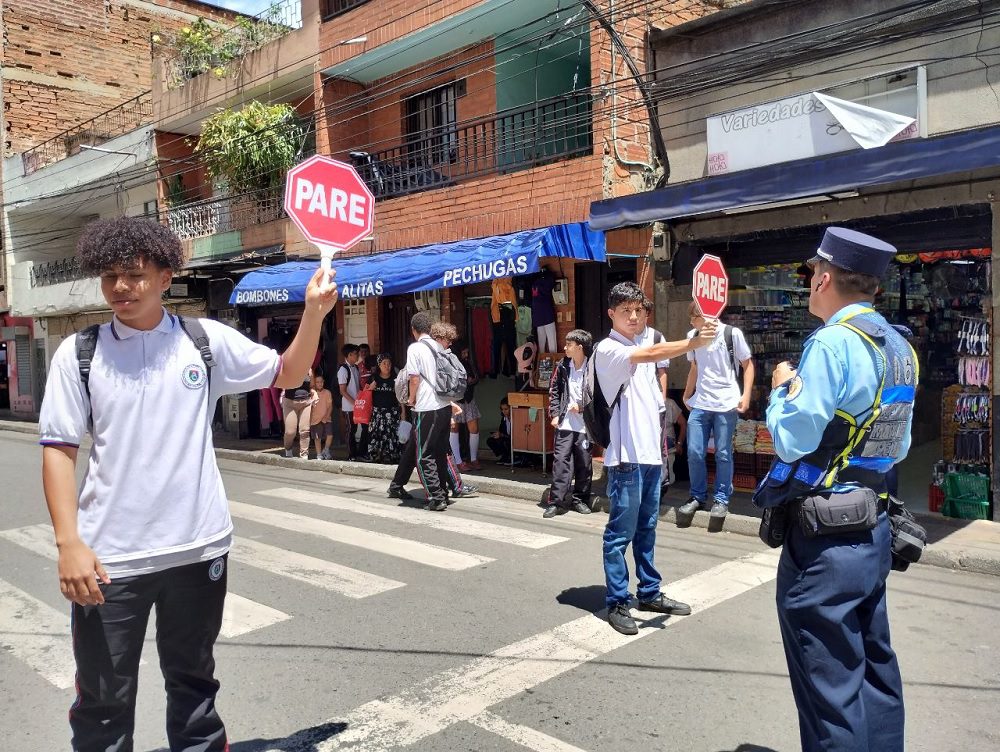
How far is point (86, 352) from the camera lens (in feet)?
8.52

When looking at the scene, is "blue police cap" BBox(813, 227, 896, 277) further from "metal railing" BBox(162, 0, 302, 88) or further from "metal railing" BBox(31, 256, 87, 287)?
"metal railing" BBox(31, 256, 87, 287)

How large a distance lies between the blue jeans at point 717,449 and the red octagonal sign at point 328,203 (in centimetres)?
472

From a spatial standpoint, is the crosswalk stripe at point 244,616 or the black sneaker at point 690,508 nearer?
the crosswalk stripe at point 244,616

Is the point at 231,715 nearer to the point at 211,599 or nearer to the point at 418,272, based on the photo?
the point at 211,599

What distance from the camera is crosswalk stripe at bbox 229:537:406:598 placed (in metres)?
5.79

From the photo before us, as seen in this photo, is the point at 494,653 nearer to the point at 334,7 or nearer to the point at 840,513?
the point at 840,513

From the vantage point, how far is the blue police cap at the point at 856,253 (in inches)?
109

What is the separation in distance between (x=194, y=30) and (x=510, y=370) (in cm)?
1271

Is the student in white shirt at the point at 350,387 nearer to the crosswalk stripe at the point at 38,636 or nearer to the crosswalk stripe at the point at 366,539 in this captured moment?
the crosswalk stripe at the point at 366,539

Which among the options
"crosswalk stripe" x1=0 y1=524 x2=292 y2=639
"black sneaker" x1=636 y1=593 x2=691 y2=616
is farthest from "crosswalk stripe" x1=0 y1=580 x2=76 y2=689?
"black sneaker" x1=636 y1=593 x2=691 y2=616

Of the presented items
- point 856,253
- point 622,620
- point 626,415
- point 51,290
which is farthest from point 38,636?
point 51,290

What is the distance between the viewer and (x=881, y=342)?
107 inches

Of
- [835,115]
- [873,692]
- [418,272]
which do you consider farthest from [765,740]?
[418,272]

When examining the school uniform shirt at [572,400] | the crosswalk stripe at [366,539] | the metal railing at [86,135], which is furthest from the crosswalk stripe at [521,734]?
the metal railing at [86,135]
